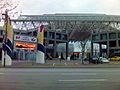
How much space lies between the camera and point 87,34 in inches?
3969

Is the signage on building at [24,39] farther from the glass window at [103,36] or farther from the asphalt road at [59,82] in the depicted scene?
the glass window at [103,36]

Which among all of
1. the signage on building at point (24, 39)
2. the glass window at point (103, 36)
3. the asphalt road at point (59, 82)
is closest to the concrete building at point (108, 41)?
the glass window at point (103, 36)

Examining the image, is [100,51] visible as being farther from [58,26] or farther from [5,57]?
[5,57]

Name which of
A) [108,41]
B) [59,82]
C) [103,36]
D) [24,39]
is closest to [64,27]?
[103,36]

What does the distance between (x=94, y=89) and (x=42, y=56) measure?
47.4 metres

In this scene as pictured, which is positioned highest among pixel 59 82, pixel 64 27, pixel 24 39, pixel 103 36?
pixel 64 27

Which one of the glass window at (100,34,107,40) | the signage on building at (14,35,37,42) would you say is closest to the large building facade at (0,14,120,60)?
the glass window at (100,34,107,40)

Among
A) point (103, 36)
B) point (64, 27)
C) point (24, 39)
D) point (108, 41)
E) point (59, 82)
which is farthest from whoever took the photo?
point (103, 36)

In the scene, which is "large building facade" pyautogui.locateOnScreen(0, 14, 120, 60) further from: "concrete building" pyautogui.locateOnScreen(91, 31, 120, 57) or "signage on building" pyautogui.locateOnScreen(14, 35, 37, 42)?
"signage on building" pyautogui.locateOnScreen(14, 35, 37, 42)

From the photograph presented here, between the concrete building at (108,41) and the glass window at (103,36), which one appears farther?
the glass window at (103,36)

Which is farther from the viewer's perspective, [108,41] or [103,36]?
[103,36]

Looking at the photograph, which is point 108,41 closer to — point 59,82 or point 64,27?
point 64,27

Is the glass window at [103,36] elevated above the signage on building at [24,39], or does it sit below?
above

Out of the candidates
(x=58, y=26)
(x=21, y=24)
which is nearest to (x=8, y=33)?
(x=21, y=24)
